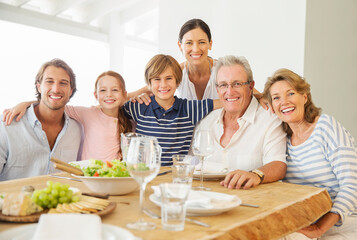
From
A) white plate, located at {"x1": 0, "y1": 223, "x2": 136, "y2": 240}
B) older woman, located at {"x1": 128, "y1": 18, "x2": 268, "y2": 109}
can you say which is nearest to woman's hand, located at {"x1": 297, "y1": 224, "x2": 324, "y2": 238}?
white plate, located at {"x1": 0, "y1": 223, "x2": 136, "y2": 240}

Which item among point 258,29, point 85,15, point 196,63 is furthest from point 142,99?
point 85,15

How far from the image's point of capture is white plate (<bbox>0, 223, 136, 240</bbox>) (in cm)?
86

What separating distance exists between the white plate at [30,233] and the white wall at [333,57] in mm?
3299

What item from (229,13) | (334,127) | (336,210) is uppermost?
(229,13)

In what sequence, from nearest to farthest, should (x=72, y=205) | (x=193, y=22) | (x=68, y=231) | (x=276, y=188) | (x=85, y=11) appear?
(x=68, y=231) → (x=72, y=205) → (x=276, y=188) → (x=193, y=22) → (x=85, y=11)

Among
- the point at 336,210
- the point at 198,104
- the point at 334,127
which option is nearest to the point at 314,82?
the point at 198,104

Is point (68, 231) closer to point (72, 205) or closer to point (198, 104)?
point (72, 205)

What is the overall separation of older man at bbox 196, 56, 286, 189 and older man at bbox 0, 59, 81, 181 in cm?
96

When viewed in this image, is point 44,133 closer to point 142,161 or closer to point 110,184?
point 110,184

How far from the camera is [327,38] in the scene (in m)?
3.99

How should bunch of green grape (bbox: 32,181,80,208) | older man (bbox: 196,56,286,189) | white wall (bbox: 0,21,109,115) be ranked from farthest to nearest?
white wall (bbox: 0,21,109,115)
older man (bbox: 196,56,286,189)
bunch of green grape (bbox: 32,181,80,208)

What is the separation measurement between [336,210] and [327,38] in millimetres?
2837

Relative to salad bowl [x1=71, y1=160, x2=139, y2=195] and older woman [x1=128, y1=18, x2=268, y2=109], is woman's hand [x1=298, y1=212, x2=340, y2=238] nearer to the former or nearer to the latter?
salad bowl [x1=71, y1=160, x2=139, y2=195]

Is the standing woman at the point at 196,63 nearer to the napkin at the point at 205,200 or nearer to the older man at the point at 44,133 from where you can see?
the older man at the point at 44,133
